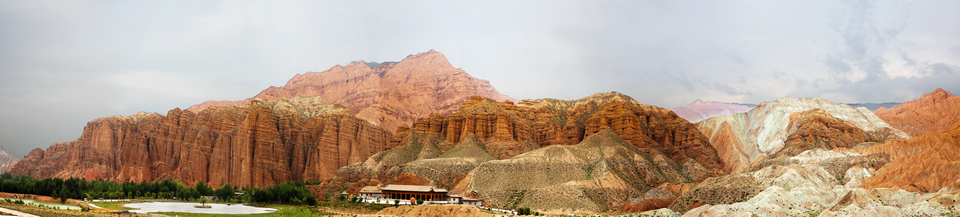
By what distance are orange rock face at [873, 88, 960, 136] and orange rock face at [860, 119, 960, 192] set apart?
44.9 meters

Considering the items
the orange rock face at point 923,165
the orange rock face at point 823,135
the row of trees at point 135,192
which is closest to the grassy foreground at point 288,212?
the row of trees at point 135,192

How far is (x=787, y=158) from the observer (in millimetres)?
150375

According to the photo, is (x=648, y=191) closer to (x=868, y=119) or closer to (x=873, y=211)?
(x=873, y=211)

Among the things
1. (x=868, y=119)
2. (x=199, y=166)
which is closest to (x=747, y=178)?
(x=868, y=119)

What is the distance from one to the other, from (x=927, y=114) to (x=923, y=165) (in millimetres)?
78378

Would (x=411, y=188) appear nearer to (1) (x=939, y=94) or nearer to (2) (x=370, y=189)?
(2) (x=370, y=189)

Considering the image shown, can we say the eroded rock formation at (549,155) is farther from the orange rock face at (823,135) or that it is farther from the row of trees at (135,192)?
the row of trees at (135,192)

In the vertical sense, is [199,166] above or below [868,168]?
above

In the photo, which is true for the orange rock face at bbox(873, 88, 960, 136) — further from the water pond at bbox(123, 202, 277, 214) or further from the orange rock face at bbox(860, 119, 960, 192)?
the water pond at bbox(123, 202, 277, 214)

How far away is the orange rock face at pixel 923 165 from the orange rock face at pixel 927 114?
1767 inches

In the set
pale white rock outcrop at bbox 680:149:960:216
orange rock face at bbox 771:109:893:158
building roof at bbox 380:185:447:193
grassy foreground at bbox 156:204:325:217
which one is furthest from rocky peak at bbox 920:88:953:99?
grassy foreground at bbox 156:204:325:217

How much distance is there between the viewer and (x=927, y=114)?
7328 inches

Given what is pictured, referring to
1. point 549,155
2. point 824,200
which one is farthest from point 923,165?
point 549,155

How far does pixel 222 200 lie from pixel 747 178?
294 feet
